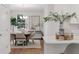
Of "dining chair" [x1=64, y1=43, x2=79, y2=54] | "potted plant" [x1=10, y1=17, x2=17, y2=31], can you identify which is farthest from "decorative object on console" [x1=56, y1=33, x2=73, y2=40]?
"potted plant" [x1=10, y1=17, x2=17, y2=31]

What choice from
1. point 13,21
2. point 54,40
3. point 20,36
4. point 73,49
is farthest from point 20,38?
point 73,49

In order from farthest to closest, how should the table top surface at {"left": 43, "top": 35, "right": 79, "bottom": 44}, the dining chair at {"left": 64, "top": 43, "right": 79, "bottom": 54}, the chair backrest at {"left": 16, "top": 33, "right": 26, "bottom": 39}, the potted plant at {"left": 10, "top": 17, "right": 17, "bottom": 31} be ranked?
the chair backrest at {"left": 16, "top": 33, "right": 26, "bottom": 39} < the potted plant at {"left": 10, "top": 17, "right": 17, "bottom": 31} < the table top surface at {"left": 43, "top": 35, "right": 79, "bottom": 44} < the dining chair at {"left": 64, "top": 43, "right": 79, "bottom": 54}

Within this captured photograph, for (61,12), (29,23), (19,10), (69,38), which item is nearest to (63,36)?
(69,38)

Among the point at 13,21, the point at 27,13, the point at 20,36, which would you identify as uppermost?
the point at 27,13

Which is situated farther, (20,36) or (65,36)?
(20,36)

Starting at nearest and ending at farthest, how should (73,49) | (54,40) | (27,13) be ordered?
1. (73,49)
2. (54,40)
3. (27,13)

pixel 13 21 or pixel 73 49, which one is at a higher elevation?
pixel 13 21

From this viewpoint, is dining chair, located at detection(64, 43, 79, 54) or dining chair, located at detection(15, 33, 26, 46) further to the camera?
dining chair, located at detection(15, 33, 26, 46)

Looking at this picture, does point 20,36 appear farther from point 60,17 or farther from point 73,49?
point 73,49

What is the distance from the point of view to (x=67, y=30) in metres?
2.97

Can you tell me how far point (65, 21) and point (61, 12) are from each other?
9.5 inches

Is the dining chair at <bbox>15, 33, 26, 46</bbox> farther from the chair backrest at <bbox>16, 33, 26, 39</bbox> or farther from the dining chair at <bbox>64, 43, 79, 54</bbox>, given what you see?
the dining chair at <bbox>64, 43, 79, 54</bbox>

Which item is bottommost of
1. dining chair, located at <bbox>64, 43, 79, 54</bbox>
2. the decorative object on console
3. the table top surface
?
dining chair, located at <bbox>64, 43, 79, 54</bbox>
